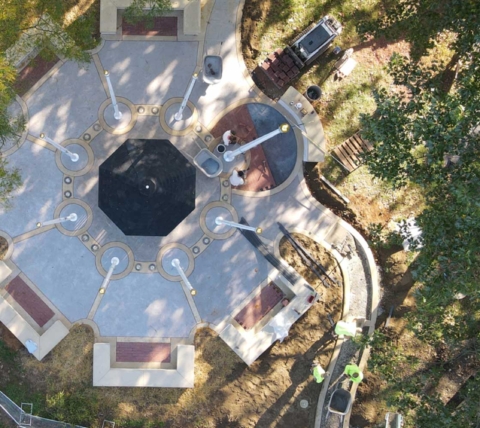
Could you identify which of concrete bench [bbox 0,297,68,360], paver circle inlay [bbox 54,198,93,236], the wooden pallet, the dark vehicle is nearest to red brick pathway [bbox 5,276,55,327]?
concrete bench [bbox 0,297,68,360]

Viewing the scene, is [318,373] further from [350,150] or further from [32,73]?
[32,73]

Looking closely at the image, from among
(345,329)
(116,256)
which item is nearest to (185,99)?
(116,256)

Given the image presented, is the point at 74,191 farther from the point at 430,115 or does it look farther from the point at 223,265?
the point at 430,115

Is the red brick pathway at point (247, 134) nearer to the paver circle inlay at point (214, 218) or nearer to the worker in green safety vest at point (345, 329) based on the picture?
the paver circle inlay at point (214, 218)

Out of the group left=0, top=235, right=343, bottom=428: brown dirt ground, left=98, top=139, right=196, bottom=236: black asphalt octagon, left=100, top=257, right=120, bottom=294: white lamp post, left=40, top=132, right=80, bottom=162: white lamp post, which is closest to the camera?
left=40, top=132, right=80, bottom=162: white lamp post

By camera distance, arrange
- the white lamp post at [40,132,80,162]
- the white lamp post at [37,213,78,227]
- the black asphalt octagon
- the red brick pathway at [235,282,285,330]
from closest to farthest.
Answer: the white lamp post at [40,132,80,162] < the white lamp post at [37,213,78,227] < the black asphalt octagon < the red brick pathway at [235,282,285,330]

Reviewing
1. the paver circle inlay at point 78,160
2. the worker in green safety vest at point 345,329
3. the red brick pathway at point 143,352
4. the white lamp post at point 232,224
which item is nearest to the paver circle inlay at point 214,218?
the white lamp post at point 232,224

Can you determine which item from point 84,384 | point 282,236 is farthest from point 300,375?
point 84,384

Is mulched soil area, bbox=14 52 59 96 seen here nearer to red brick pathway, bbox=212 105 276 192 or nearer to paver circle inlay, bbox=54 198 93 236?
paver circle inlay, bbox=54 198 93 236
